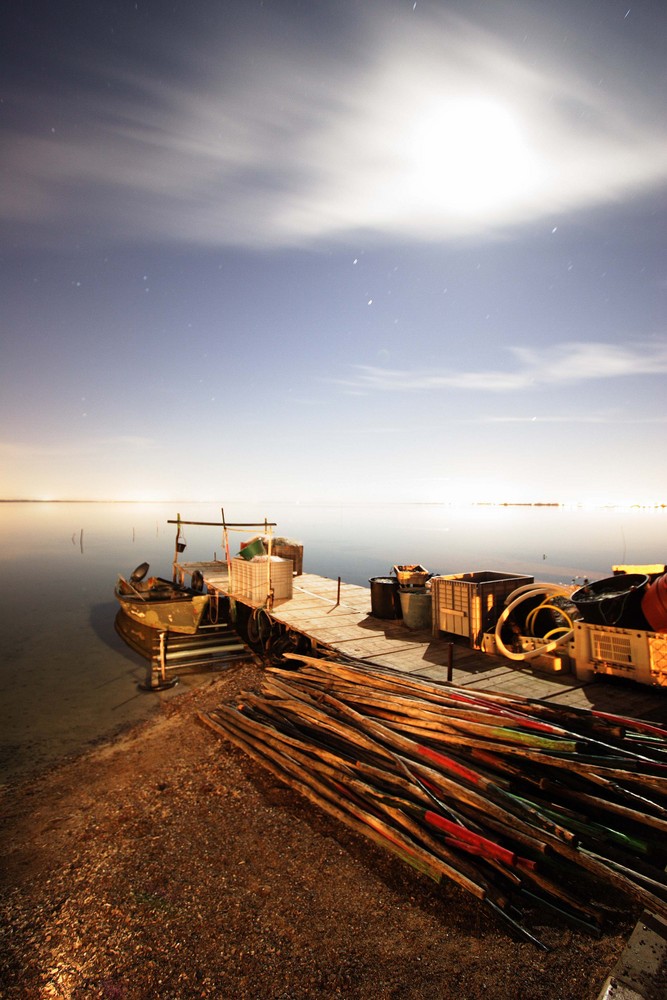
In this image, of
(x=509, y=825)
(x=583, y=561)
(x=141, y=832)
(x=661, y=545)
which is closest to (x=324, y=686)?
(x=141, y=832)

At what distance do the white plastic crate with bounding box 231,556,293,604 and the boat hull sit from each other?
2258 mm

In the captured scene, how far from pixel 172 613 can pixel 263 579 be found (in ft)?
17.3

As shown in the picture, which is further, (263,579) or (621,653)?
(263,579)

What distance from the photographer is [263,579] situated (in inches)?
757

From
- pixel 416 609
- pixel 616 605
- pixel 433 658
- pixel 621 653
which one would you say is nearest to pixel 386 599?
pixel 416 609

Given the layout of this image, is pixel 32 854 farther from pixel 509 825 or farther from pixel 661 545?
pixel 661 545

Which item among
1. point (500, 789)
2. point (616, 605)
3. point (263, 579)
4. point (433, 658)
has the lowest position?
point (500, 789)

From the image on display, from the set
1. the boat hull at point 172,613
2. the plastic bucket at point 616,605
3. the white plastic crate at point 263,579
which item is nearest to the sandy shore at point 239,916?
the plastic bucket at point 616,605

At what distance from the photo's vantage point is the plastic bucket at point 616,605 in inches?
356

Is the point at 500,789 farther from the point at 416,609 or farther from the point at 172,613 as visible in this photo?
the point at 172,613

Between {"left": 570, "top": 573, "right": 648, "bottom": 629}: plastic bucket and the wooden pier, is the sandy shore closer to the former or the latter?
the wooden pier

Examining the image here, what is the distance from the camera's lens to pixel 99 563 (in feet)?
231

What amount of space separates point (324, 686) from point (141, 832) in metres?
4.31

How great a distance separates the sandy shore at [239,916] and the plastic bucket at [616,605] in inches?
198
